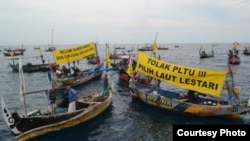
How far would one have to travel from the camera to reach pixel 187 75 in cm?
1975

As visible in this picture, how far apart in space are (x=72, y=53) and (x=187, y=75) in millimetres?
15118

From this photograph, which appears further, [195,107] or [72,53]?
[72,53]

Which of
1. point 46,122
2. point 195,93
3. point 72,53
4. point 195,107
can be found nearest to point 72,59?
point 72,53

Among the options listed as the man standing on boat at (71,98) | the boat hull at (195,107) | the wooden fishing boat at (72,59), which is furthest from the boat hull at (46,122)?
the wooden fishing boat at (72,59)

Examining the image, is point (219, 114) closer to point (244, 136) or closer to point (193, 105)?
point (193, 105)

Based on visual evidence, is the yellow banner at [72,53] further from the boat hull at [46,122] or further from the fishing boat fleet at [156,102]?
the boat hull at [46,122]

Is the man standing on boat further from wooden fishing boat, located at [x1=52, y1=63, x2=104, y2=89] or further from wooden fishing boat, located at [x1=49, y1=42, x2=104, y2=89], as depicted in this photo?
wooden fishing boat, located at [x1=52, y1=63, x2=104, y2=89]

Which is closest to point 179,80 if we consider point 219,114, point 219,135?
point 219,114

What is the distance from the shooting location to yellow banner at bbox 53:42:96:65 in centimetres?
2902

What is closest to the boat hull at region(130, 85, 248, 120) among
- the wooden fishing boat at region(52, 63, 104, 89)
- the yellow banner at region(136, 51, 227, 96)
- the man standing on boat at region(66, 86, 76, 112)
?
the yellow banner at region(136, 51, 227, 96)

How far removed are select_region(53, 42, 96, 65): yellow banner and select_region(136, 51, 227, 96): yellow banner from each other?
10553 millimetres

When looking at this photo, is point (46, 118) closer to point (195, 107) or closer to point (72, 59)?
point (195, 107)

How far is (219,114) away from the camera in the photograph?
63.4 feet

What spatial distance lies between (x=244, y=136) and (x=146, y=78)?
63.6 ft
